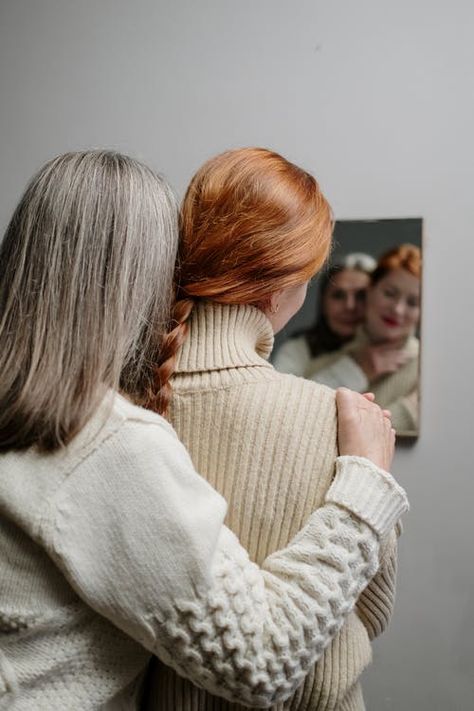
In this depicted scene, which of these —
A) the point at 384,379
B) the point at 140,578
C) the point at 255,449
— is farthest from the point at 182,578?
the point at 384,379

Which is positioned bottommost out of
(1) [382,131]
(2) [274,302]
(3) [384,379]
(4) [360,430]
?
(3) [384,379]

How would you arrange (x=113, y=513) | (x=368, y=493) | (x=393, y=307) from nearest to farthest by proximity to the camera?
(x=113, y=513)
(x=368, y=493)
(x=393, y=307)

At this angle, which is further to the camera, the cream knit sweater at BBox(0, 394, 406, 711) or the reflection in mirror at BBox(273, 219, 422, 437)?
the reflection in mirror at BBox(273, 219, 422, 437)

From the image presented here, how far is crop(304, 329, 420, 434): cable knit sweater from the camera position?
5.73ft

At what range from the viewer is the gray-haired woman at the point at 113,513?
695mm

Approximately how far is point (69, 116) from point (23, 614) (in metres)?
1.66

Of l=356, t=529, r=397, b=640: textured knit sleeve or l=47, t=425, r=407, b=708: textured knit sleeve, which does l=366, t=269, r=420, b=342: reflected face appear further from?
l=47, t=425, r=407, b=708: textured knit sleeve

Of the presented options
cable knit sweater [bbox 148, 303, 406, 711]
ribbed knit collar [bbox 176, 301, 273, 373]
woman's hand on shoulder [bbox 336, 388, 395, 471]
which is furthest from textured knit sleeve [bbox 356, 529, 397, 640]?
ribbed knit collar [bbox 176, 301, 273, 373]

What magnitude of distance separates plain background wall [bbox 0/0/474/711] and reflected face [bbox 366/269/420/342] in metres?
0.03

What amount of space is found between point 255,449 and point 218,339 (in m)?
0.14

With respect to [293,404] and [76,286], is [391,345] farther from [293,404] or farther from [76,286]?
[76,286]

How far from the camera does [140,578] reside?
695mm

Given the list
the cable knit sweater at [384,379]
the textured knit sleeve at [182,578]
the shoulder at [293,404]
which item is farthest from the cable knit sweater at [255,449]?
the cable knit sweater at [384,379]

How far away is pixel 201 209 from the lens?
90 centimetres
